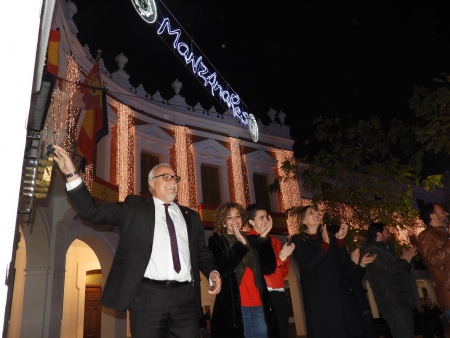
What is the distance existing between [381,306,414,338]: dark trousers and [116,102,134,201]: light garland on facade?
9524mm

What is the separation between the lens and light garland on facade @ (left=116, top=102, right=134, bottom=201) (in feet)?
42.6

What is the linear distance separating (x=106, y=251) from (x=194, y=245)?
29.2ft

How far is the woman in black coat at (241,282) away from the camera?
3641mm

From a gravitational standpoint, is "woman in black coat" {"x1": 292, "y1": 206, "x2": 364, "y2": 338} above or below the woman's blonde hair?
below

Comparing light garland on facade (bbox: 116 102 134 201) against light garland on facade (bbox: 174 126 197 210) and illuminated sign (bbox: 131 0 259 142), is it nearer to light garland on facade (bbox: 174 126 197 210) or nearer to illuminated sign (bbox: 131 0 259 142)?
light garland on facade (bbox: 174 126 197 210)

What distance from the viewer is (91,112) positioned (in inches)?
389

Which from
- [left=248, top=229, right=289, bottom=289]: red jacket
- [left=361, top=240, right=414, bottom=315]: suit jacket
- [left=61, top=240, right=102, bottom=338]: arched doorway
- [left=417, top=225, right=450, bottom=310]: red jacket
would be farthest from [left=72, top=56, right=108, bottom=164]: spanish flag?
[left=417, top=225, right=450, bottom=310]: red jacket

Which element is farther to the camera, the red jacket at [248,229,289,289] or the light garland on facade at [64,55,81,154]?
the light garland on facade at [64,55,81,154]

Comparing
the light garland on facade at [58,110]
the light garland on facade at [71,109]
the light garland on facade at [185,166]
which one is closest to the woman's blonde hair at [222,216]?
the light garland on facade at [58,110]

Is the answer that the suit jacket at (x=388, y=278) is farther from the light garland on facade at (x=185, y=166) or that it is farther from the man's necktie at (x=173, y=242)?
the light garland on facade at (x=185, y=166)

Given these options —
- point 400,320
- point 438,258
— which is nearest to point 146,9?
point 438,258

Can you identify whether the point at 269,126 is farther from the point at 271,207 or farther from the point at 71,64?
the point at 71,64

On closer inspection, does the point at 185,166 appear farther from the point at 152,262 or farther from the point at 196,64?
the point at 152,262

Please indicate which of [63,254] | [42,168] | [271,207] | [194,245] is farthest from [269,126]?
[194,245]
